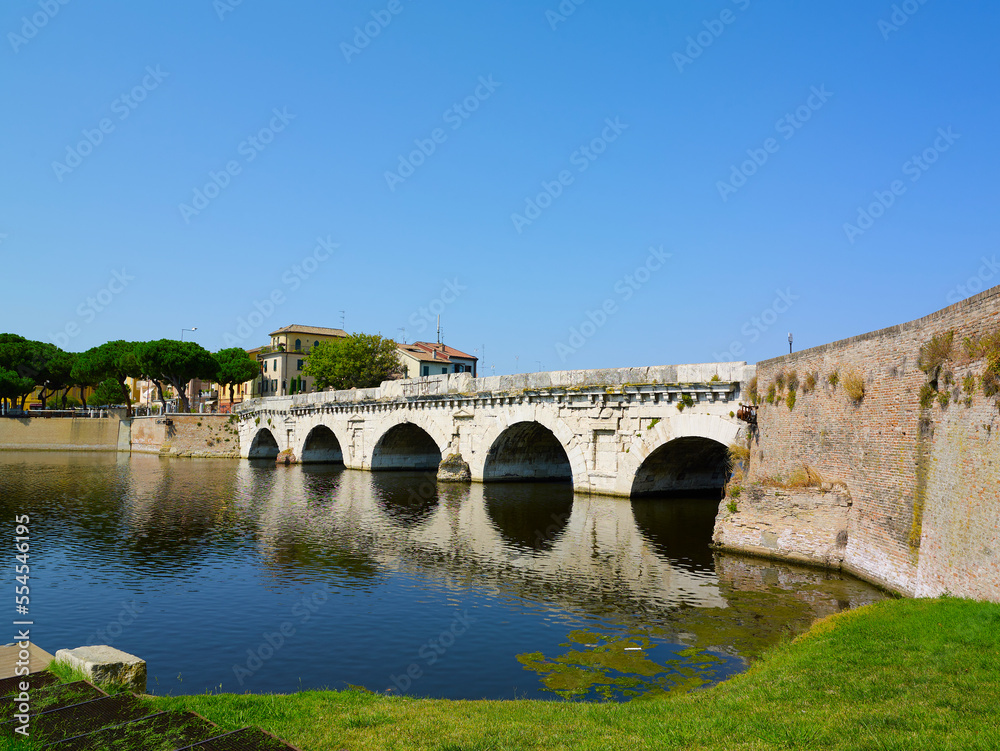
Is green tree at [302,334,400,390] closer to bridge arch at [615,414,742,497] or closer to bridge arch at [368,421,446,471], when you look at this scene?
bridge arch at [368,421,446,471]

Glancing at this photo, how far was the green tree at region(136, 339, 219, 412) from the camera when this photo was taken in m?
77.1

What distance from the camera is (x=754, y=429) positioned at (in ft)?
79.3

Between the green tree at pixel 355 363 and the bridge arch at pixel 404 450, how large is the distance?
28013mm

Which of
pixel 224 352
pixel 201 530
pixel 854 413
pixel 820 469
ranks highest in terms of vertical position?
pixel 224 352

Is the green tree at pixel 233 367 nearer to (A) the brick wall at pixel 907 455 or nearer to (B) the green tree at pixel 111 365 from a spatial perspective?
(B) the green tree at pixel 111 365

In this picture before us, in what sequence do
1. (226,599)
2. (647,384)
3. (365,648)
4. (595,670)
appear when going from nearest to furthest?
(595,670) → (365,648) → (226,599) → (647,384)

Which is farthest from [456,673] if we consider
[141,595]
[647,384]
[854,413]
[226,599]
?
[647,384]

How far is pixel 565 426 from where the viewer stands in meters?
32.8

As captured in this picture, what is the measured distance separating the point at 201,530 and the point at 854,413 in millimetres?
20735

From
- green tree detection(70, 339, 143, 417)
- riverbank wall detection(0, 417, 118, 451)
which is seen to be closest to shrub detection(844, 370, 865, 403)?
green tree detection(70, 339, 143, 417)

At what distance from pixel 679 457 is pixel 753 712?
78.5 ft

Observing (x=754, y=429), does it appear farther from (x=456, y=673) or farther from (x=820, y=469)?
(x=456, y=673)

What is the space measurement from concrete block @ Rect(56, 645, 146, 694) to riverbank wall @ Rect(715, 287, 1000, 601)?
11617mm

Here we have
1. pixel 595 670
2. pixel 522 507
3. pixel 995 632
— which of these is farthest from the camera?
pixel 522 507
